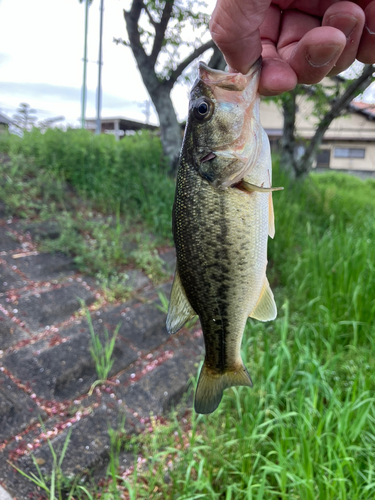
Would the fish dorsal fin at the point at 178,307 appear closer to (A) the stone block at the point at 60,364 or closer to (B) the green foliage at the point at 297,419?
(B) the green foliage at the point at 297,419

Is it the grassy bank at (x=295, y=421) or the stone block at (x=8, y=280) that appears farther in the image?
the stone block at (x=8, y=280)

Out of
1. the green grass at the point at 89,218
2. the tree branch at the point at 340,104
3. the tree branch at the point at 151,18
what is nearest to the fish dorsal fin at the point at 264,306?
the green grass at the point at 89,218

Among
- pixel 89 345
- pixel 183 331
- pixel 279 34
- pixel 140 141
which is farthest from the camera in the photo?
pixel 140 141

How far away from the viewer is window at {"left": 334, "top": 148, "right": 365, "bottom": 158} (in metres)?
23.9

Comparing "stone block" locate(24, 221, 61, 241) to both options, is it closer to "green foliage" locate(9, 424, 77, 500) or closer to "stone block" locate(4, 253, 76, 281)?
"stone block" locate(4, 253, 76, 281)

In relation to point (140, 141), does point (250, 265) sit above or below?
below

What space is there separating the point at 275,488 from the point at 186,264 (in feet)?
5.50

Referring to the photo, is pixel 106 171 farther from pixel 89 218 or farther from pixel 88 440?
pixel 88 440

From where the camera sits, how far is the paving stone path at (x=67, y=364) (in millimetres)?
2377

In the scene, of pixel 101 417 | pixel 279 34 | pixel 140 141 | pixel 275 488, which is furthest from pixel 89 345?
pixel 140 141

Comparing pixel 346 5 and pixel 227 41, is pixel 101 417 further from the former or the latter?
pixel 346 5

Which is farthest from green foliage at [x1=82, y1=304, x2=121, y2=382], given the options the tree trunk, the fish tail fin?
the tree trunk

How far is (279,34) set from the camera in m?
1.60

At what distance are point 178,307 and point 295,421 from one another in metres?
1.71
